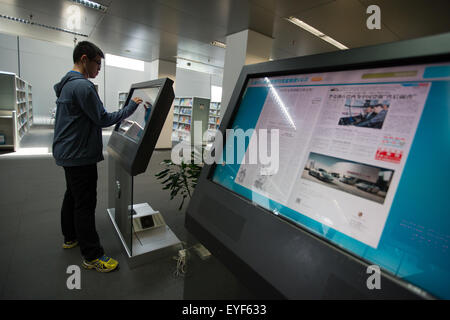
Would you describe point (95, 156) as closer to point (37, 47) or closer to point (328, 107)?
point (328, 107)

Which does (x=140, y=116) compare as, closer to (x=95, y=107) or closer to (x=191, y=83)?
(x=95, y=107)

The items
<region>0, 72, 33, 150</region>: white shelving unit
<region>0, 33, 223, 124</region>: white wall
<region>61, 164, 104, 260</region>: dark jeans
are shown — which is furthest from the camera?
<region>0, 33, 223, 124</region>: white wall

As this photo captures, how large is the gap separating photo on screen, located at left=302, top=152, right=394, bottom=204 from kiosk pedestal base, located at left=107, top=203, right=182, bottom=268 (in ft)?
5.90

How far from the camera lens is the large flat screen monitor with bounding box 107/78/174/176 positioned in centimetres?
143

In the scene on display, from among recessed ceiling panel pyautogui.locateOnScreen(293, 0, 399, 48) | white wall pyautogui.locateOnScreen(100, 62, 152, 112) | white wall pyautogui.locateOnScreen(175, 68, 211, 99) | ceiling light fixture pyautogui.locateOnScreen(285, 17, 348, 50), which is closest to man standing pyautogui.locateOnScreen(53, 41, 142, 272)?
recessed ceiling panel pyautogui.locateOnScreen(293, 0, 399, 48)

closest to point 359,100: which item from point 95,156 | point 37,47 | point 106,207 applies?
point 95,156

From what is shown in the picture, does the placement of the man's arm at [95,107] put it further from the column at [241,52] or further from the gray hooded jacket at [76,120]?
the column at [241,52]

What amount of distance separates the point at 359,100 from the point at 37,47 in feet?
41.5

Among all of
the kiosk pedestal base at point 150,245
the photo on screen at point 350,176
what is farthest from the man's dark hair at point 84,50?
the photo on screen at point 350,176

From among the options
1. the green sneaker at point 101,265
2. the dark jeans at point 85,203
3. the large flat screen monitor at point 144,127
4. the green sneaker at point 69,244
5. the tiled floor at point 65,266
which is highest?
the large flat screen monitor at point 144,127

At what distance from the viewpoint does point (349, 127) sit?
17.9 inches

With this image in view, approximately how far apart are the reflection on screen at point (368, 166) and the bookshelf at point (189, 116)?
7.75 meters

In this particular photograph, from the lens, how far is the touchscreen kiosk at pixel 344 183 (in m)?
0.34

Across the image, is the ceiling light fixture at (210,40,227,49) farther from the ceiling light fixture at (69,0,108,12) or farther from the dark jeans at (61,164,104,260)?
the dark jeans at (61,164,104,260)
